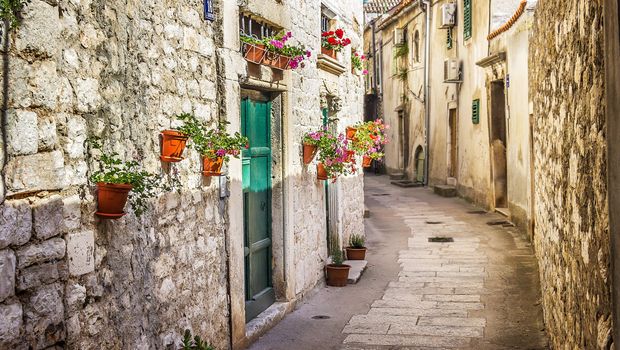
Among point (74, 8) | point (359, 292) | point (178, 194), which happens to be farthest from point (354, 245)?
point (74, 8)

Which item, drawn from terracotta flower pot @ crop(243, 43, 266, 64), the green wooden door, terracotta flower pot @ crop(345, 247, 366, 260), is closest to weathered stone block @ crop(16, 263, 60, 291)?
terracotta flower pot @ crop(243, 43, 266, 64)

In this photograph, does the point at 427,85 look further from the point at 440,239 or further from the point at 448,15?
the point at 440,239

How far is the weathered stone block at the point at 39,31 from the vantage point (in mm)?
3377

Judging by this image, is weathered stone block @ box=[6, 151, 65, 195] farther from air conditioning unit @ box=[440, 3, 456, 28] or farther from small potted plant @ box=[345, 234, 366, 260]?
air conditioning unit @ box=[440, 3, 456, 28]

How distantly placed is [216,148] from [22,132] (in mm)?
2499

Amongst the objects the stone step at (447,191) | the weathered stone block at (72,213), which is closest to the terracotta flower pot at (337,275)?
the weathered stone block at (72,213)

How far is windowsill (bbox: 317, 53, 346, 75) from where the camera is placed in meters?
9.35

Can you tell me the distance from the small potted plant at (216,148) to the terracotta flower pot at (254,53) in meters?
1.03

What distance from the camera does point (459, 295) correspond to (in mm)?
9047

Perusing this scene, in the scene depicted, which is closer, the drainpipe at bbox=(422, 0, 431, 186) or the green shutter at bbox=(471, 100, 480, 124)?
the green shutter at bbox=(471, 100, 480, 124)

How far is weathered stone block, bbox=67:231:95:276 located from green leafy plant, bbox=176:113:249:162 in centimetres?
158

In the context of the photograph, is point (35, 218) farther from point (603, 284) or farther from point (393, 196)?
point (393, 196)

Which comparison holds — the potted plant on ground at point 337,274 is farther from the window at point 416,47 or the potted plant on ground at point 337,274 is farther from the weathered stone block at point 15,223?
the window at point 416,47

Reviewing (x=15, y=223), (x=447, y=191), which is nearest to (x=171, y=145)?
(x=15, y=223)
